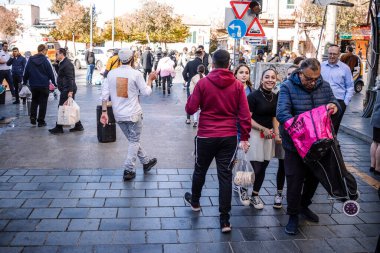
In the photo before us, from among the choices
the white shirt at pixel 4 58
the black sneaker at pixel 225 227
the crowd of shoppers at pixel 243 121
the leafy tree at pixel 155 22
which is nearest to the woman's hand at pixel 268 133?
the crowd of shoppers at pixel 243 121

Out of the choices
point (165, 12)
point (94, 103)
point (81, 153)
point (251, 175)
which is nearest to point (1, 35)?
point (165, 12)

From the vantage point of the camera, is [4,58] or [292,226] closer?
[292,226]

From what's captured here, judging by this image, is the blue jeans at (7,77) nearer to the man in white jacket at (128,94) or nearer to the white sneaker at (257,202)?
the man in white jacket at (128,94)

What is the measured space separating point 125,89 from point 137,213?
1843mm

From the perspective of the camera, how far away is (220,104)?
465cm

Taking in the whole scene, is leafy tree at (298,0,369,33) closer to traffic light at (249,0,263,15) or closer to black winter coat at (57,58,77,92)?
traffic light at (249,0,263,15)

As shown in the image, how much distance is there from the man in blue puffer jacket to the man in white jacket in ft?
7.43

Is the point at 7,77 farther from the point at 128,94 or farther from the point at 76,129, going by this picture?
the point at 128,94

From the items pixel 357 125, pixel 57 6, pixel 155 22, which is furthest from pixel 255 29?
pixel 57 6

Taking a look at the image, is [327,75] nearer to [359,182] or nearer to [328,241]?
[359,182]

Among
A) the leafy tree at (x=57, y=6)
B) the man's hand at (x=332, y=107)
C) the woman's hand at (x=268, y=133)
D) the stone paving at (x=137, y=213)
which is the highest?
the leafy tree at (x=57, y=6)

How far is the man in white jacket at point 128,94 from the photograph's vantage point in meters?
6.32

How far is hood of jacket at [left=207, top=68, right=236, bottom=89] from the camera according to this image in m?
4.61

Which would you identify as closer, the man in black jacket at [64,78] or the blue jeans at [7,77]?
the man in black jacket at [64,78]
